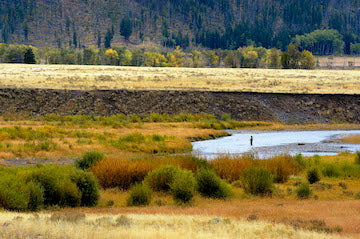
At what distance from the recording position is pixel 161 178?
16875mm

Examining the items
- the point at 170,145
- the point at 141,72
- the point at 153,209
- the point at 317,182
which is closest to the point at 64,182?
the point at 153,209

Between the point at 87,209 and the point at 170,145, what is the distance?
64.5ft

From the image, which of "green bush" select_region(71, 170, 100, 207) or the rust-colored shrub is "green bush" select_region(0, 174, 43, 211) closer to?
"green bush" select_region(71, 170, 100, 207)

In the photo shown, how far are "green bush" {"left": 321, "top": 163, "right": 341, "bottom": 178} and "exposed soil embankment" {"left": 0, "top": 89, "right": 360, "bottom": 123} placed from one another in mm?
34843

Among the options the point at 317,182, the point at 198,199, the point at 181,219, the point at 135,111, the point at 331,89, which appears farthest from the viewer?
the point at 331,89

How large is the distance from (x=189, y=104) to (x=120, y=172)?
141ft

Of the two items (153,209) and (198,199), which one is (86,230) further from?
(198,199)

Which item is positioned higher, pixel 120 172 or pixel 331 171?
pixel 120 172

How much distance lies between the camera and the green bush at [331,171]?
21.4 m

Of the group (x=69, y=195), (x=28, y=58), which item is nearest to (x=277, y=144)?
(x=69, y=195)

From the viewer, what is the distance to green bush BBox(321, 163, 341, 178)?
21.4 metres

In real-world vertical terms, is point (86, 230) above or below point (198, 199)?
above

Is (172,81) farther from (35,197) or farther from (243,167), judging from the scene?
(35,197)

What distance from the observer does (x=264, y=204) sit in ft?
48.1
